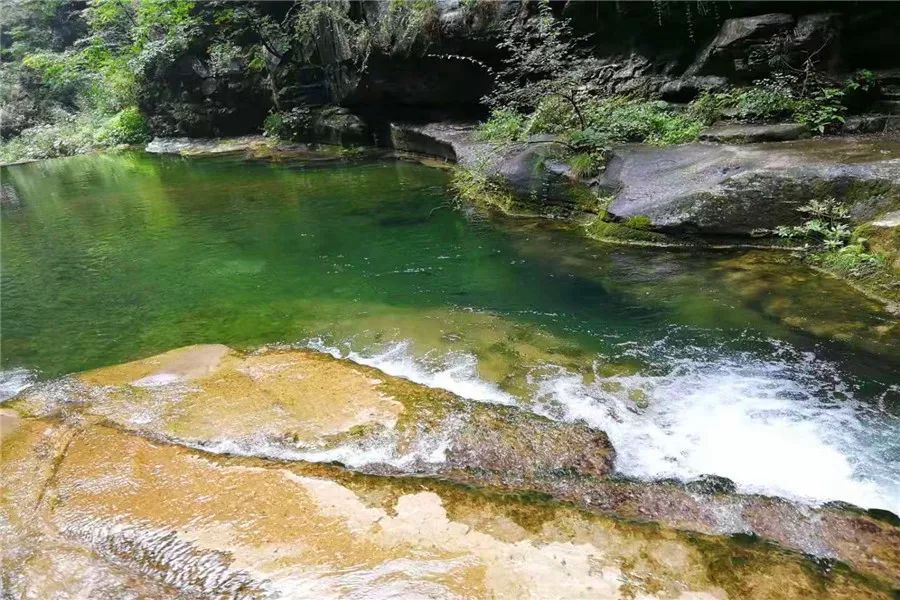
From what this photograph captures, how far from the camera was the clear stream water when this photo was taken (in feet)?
12.2

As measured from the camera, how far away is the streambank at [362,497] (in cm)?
259

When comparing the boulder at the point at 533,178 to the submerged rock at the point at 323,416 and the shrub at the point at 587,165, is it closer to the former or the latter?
the shrub at the point at 587,165

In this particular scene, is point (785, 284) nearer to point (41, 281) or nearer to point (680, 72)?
point (680, 72)

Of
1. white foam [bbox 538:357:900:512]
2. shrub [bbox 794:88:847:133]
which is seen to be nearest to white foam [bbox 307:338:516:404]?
white foam [bbox 538:357:900:512]

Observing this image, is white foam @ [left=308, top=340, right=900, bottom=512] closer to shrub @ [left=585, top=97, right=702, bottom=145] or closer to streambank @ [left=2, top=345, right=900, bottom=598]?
streambank @ [left=2, top=345, right=900, bottom=598]

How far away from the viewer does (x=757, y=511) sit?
2936 mm

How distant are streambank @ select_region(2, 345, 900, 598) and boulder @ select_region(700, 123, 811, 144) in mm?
5939

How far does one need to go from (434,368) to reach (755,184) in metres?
4.39

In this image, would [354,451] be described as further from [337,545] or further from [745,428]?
[745,428]

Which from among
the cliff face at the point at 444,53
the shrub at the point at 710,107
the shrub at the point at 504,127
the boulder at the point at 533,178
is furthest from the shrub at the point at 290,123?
the shrub at the point at 710,107

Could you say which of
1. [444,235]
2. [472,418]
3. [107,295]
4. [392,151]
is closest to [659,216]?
[444,235]

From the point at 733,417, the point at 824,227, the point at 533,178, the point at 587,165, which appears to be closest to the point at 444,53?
the point at 533,178

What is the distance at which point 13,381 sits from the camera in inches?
202

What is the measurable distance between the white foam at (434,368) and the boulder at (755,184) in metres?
3.52
